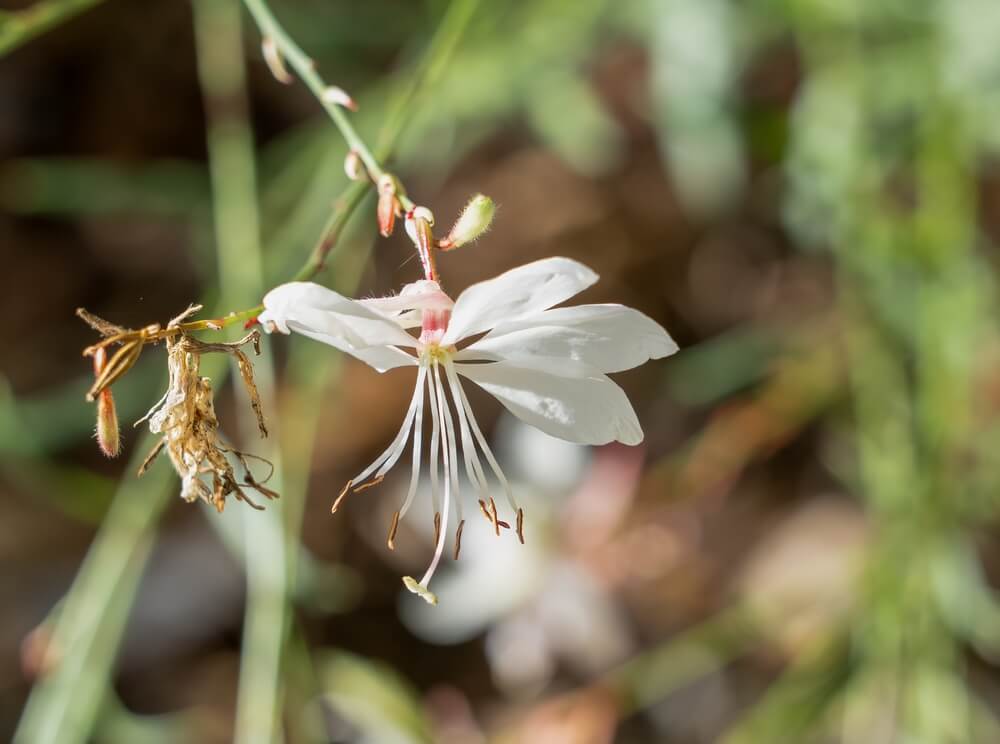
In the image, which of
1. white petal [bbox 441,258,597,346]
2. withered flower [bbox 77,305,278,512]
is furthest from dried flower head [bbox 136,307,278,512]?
white petal [bbox 441,258,597,346]

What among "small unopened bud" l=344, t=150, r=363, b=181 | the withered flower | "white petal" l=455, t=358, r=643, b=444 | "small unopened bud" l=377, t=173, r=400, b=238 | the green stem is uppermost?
the green stem

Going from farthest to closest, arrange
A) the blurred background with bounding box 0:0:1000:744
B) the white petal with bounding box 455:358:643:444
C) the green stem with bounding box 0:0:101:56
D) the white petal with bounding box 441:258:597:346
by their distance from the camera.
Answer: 1. the blurred background with bounding box 0:0:1000:744
2. the green stem with bounding box 0:0:101:56
3. the white petal with bounding box 455:358:643:444
4. the white petal with bounding box 441:258:597:346

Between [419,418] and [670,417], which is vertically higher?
[670,417]

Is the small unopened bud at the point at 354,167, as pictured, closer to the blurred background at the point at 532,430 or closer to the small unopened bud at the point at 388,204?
the small unopened bud at the point at 388,204

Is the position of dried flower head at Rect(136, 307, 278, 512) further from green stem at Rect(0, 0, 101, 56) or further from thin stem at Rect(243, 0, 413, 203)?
green stem at Rect(0, 0, 101, 56)

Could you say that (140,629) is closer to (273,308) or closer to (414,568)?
(414,568)

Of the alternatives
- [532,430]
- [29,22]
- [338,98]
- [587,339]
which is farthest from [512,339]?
[532,430]

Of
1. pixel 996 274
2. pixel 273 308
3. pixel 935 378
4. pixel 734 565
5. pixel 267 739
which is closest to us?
pixel 273 308

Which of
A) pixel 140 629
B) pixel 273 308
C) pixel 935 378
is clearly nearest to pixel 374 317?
pixel 273 308
